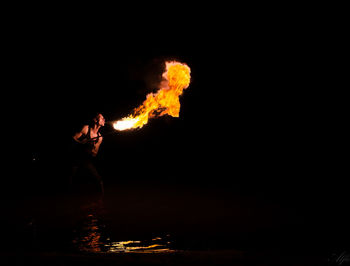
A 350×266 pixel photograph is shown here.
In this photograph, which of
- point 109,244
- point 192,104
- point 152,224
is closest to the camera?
point 109,244

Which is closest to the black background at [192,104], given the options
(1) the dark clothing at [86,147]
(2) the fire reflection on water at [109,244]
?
(1) the dark clothing at [86,147]

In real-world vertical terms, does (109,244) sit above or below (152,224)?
below

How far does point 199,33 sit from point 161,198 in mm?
10809

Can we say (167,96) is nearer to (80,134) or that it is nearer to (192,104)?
(80,134)

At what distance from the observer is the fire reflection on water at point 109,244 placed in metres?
4.93

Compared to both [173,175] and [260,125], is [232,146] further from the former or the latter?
[173,175]

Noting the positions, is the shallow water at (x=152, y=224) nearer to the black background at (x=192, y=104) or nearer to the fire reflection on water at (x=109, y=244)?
the fire reflection on water at (x=109, y=244)

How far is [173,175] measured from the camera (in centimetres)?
1313

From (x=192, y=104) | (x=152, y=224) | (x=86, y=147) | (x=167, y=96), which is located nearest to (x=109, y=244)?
(x=152, y=224)

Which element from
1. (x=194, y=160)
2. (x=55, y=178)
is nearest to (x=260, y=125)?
(x=194, y=160)

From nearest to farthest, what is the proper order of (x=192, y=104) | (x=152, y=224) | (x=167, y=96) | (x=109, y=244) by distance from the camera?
(x=109, y=244) → (x=152, y=224) → (x=167, y=96) → (x=192, y=104)

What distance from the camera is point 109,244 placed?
5.23m

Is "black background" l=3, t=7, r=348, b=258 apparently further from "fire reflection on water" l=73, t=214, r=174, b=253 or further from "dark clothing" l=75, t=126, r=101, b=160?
"fire reflection on water" l=73, t=214, r=174, b=253

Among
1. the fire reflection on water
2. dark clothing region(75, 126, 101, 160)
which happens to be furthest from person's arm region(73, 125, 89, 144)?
the fire reflection on water
